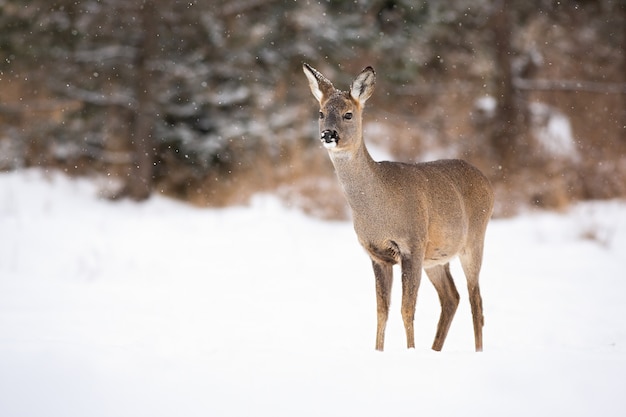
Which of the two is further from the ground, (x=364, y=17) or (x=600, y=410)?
(x=364, y=17)

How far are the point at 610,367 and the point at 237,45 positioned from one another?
11286mm

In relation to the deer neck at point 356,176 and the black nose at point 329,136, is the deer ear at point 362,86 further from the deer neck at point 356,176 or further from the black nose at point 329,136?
the black nose at point 329,136

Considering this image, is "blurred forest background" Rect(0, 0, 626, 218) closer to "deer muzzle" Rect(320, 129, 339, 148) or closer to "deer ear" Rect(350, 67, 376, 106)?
"deer ear" Rect(350, 67, 376, 106)

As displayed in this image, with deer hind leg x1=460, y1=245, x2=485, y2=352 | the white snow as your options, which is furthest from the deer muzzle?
the white snow

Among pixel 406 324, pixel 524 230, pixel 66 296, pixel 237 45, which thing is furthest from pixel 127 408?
pixel 237 45

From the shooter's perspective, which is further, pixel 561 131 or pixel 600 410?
pixel 561 131

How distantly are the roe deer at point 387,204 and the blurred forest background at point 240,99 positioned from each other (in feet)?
27.8

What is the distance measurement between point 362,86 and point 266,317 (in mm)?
3186

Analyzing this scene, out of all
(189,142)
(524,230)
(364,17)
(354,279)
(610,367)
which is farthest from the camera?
(364,17)

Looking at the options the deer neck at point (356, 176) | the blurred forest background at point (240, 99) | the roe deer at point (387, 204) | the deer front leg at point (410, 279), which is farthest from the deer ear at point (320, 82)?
the blurred forest background at point (240, 99)

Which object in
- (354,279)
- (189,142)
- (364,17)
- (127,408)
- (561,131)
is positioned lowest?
(127,408)

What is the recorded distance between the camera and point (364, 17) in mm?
15422

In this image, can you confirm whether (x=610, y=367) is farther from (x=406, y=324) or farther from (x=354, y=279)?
(x=354, y=279)

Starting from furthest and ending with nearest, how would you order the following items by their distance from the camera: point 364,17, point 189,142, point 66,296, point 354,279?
point 364,17
point 189,142
point 354,279
point 66,296
